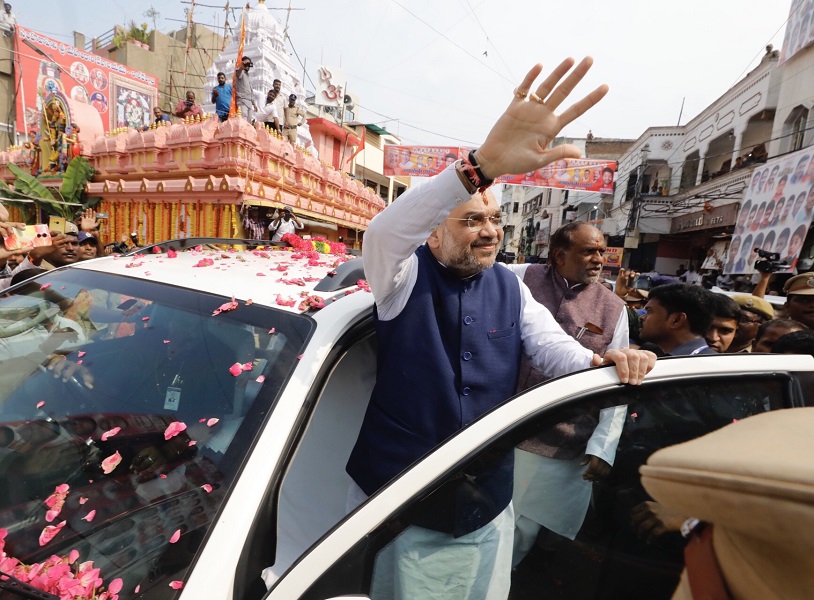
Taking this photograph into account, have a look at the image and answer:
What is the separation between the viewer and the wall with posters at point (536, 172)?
1653cm

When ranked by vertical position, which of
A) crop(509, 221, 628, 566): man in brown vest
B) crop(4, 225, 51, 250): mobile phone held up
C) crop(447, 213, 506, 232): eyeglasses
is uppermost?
crop(447, 213, 506, 232): eyeglasses

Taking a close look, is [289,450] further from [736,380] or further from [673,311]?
[673,311]

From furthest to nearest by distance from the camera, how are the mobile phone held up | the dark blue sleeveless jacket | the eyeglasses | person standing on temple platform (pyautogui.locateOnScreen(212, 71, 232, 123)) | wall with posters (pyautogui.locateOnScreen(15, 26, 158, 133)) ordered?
wall with posters (pyautogui.locateOnScreen(15, 26, 158, 133)), person standing on temple platform (pyautogui.locateOnScreen(212, 71, 232, 123)), the mobile phone held up, the eyeglasses, the dark blue sleeveless jacket

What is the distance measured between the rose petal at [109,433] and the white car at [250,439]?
13 mm

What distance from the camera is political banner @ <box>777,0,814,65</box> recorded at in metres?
10.4

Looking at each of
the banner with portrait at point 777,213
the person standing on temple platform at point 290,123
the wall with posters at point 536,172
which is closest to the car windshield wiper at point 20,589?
the banner with portrait at point 777,213

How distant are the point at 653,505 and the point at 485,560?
0.44m

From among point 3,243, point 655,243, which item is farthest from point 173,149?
point 655,243

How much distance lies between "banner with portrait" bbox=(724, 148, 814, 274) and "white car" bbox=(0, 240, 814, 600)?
28.7 feet

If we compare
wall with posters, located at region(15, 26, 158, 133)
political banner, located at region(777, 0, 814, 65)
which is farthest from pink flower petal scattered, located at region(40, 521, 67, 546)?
wall with posters, located at region(15, 26, 158, 133)

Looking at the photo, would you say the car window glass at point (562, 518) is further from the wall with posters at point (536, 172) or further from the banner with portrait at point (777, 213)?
the wall with posters at point (536, 172)

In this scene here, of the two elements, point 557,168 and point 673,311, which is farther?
point 557,168

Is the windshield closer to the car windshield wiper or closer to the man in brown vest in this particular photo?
the car windshield wiper

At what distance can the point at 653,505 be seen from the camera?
36.3 inches
